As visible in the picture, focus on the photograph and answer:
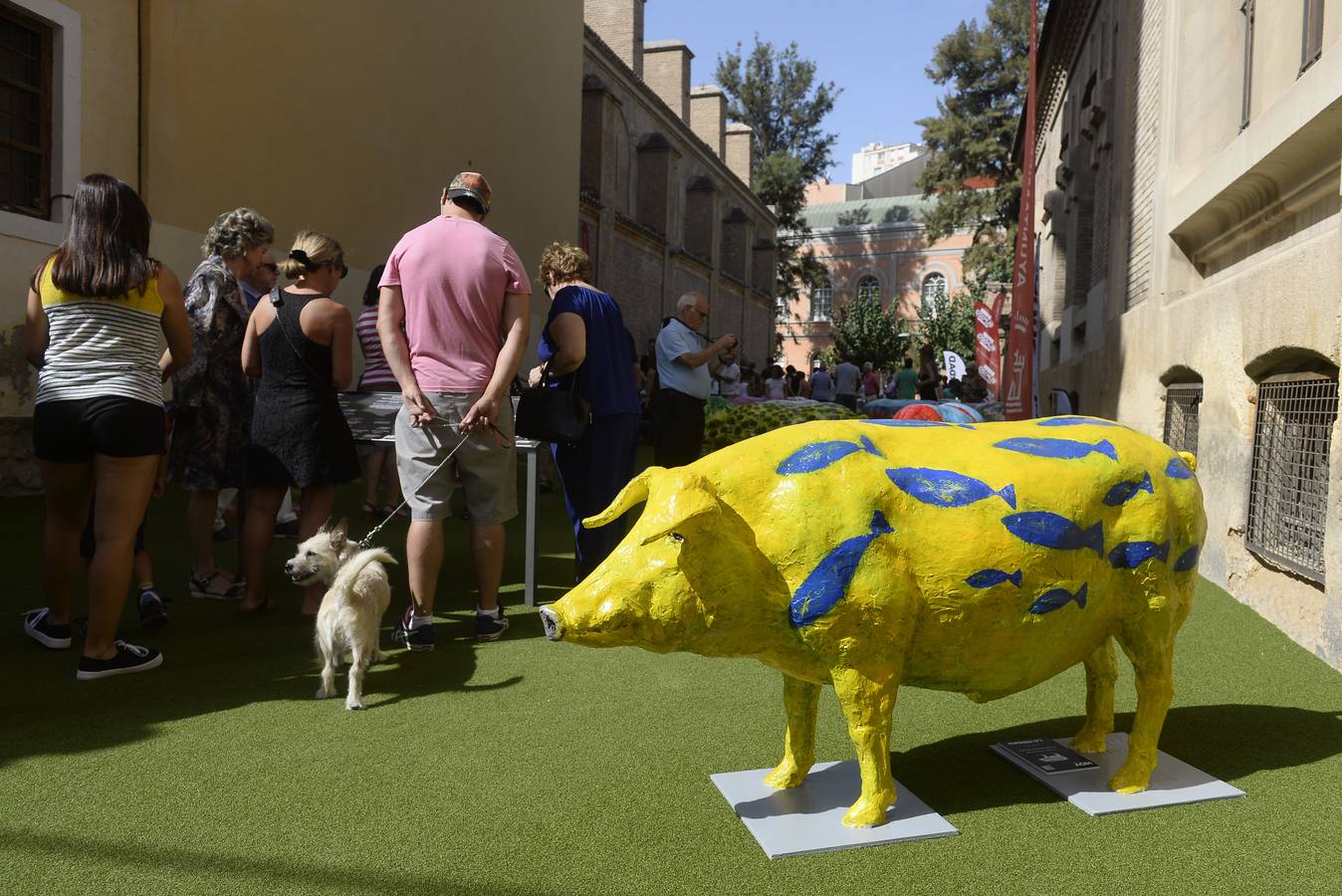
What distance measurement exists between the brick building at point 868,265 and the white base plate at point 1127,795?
165ft

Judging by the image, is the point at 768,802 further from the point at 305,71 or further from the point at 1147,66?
the point at 305,71

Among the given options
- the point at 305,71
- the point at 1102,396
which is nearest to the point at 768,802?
the point at 1102,396

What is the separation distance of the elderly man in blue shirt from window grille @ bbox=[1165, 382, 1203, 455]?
11.9ft

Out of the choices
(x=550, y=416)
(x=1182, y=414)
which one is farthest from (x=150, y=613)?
(x=1182, y=414)

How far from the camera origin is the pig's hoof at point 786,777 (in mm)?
2961

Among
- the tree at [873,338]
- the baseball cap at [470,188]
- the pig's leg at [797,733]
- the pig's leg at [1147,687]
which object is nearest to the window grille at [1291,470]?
the pig's leg at [1147,687]

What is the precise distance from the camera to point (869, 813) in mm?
2680

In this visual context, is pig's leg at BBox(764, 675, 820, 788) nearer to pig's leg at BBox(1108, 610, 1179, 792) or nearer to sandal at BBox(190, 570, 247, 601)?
pig's leg at BBox(1108, 610, 1179, 792)

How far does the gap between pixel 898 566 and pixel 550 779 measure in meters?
1.33

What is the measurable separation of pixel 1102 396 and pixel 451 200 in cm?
818

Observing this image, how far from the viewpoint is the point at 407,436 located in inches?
166

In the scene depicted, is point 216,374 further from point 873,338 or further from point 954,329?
point 954,329

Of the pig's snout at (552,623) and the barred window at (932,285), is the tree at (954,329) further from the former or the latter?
the pig's snout at (552,623)

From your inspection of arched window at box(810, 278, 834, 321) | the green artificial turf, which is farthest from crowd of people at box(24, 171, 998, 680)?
arched window at box(810, 278, 834, 321)
